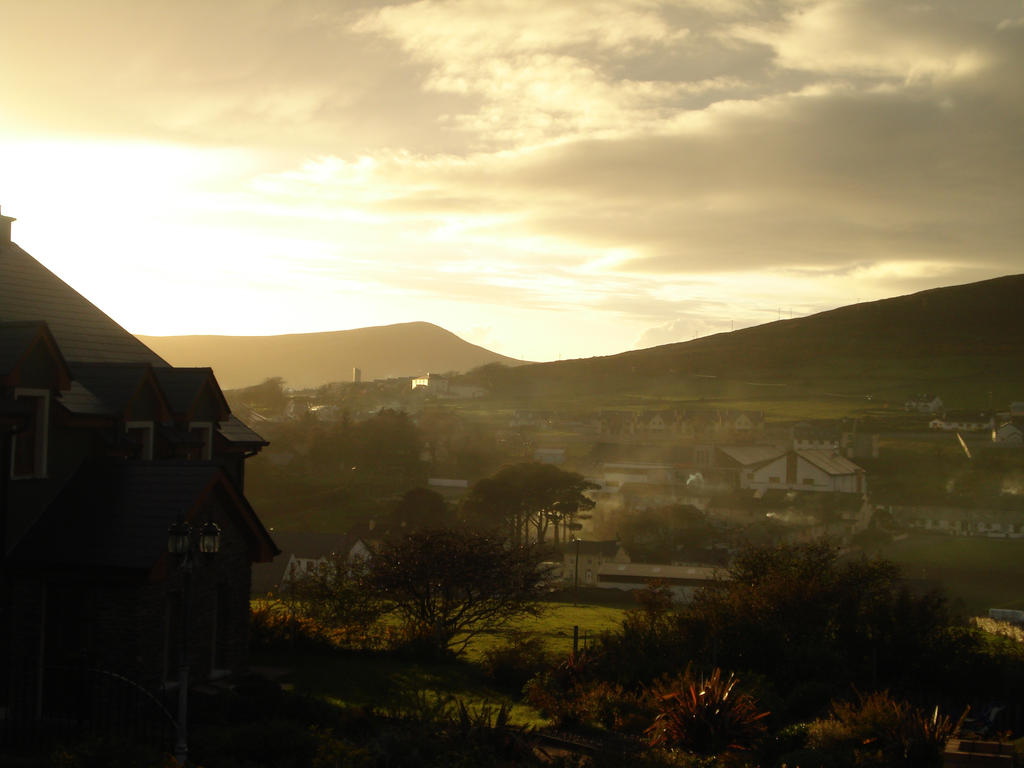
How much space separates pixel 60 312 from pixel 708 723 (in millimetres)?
13438

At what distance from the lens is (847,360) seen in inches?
6206

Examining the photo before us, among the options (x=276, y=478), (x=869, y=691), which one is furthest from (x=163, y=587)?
(x=276, y=478)

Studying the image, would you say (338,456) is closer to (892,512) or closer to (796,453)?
(796,453)

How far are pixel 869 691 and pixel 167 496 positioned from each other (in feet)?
44.1

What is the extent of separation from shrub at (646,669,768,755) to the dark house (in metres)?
7.23

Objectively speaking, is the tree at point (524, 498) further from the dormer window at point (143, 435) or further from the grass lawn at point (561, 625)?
the dormer window at point (143, 435)

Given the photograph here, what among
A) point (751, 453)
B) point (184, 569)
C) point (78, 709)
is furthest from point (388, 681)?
point (751, 453)

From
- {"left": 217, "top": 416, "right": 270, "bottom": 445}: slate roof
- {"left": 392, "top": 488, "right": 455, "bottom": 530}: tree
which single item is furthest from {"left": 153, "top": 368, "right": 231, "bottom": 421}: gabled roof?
{"left": 392, "top": 488, "right": 455, "bottom": 530}: tree

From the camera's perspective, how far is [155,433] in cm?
1680

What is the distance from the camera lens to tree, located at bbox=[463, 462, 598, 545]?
60.8m

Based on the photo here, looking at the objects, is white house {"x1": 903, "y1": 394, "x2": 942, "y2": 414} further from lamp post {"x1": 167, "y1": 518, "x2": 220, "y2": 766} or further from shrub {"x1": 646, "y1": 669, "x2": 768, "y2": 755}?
lamp post {"x1": 167, "y1": 518, "x2": 220, "y2": 766}

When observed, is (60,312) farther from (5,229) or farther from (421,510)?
(421,510)

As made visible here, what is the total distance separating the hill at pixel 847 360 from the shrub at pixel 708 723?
5036 inches

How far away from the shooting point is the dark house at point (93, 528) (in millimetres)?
13367
